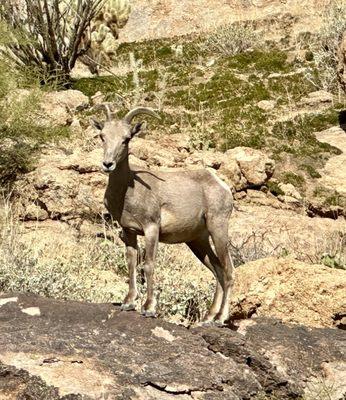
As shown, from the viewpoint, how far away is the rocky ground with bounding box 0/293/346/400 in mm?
5086

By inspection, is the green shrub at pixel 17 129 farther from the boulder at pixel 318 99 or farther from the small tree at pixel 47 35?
the boulder at pixel 318 99

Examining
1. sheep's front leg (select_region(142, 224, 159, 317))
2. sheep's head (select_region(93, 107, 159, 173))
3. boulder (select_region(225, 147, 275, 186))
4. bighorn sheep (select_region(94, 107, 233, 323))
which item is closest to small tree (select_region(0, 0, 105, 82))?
boulder (select_region(225, 147, 275, 186))

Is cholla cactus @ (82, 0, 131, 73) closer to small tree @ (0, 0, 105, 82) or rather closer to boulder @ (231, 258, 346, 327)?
small tree @ (0, 0, 105, 82)

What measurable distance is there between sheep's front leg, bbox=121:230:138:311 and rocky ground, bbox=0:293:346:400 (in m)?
0.16

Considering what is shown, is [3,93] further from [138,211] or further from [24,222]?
[138,211]

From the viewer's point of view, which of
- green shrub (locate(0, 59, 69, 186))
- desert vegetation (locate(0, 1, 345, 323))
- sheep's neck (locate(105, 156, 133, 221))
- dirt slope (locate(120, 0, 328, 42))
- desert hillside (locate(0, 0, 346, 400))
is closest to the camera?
desert hillside (locate(0, 0, 346, 400))

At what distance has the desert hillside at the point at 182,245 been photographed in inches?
220

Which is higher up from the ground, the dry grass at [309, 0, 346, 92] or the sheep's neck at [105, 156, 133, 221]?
the dry grass at [309, 0, 346, 92]

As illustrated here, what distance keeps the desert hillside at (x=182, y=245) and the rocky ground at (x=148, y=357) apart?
0.6 inches

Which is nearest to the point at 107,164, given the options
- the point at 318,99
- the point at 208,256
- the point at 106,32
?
the point at 208,256

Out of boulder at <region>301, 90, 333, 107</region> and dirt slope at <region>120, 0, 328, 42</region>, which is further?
dirt slope at <region>120, 0, 328, 42</region>

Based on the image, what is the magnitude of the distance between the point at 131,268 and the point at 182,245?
4.99 metres

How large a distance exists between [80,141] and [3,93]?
1630 mm

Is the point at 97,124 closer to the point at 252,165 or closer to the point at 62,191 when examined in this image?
the point at 62,191
